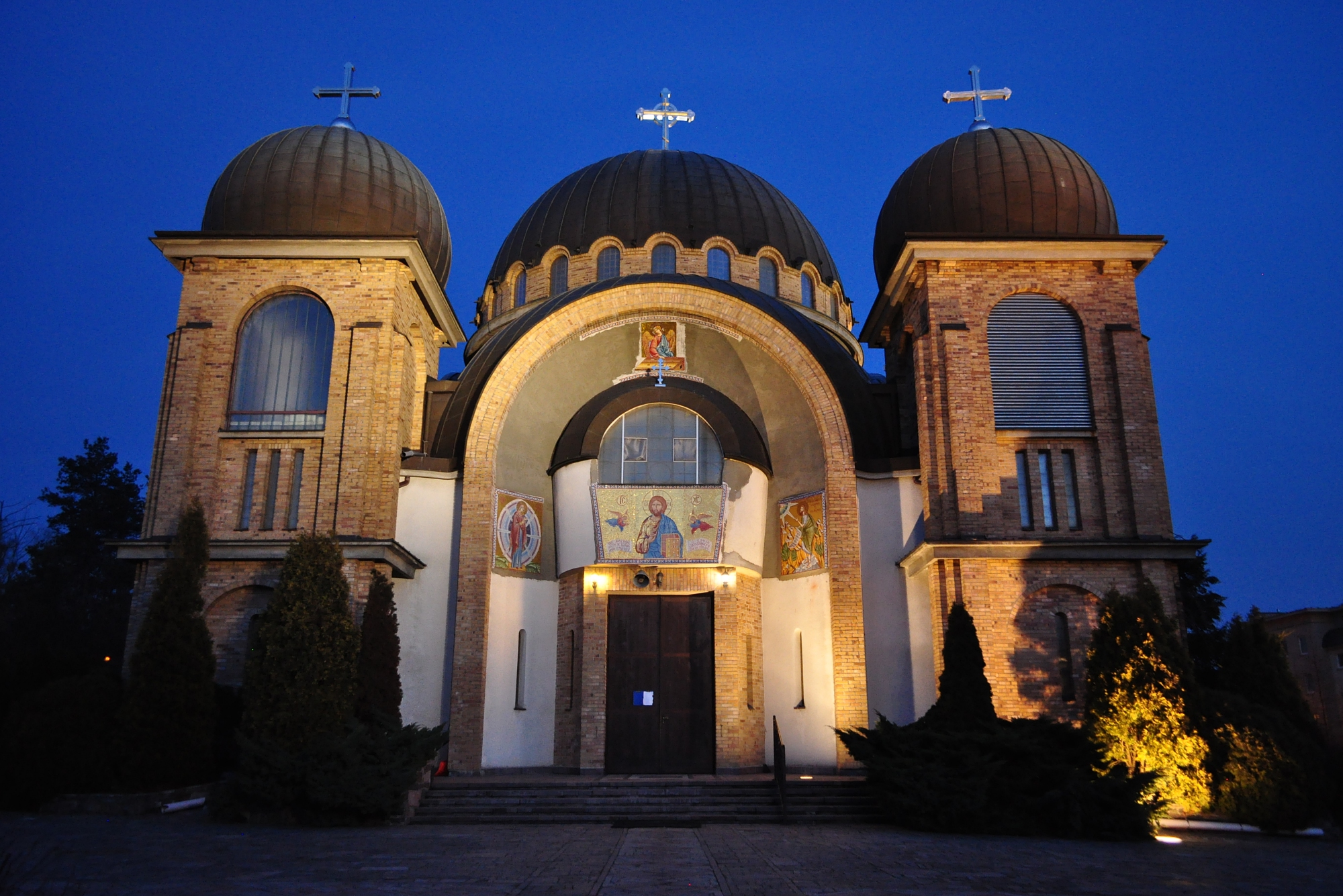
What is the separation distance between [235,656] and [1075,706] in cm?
1434

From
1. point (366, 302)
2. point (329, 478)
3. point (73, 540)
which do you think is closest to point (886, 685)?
point (329, 478)

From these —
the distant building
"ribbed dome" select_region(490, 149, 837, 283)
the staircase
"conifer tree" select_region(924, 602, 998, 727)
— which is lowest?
the staircase

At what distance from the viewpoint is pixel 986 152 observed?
69.8 feet

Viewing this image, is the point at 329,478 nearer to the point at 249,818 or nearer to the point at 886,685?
the point at 249,818

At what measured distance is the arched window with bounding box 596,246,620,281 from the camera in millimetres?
26312

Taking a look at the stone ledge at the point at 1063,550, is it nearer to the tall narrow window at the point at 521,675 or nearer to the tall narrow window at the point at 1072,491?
the tall narrow window at the point at 1072,491

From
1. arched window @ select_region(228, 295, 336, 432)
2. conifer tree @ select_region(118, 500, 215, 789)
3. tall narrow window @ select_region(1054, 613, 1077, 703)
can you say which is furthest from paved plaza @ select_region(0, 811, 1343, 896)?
arched window @ select_region(228, 295, 336, 432)

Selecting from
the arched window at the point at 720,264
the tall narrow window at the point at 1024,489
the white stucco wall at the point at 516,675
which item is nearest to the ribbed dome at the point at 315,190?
the white stucco wall at the point at 516,675

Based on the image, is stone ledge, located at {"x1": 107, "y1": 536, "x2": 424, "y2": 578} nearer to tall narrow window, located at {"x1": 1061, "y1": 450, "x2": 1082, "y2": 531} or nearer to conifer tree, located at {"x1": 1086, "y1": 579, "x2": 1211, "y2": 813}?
conifer tree, located at {"x1": 1086, "y1": 579, "x2": 1211, "y2": 813}

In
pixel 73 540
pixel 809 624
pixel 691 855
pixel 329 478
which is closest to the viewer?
pixel 691 855

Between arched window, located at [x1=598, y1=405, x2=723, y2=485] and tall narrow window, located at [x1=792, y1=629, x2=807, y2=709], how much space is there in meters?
3.40

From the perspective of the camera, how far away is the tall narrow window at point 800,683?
19703 millimetres

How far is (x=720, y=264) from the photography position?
26.5m

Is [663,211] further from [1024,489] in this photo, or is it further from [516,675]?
[516,675]
